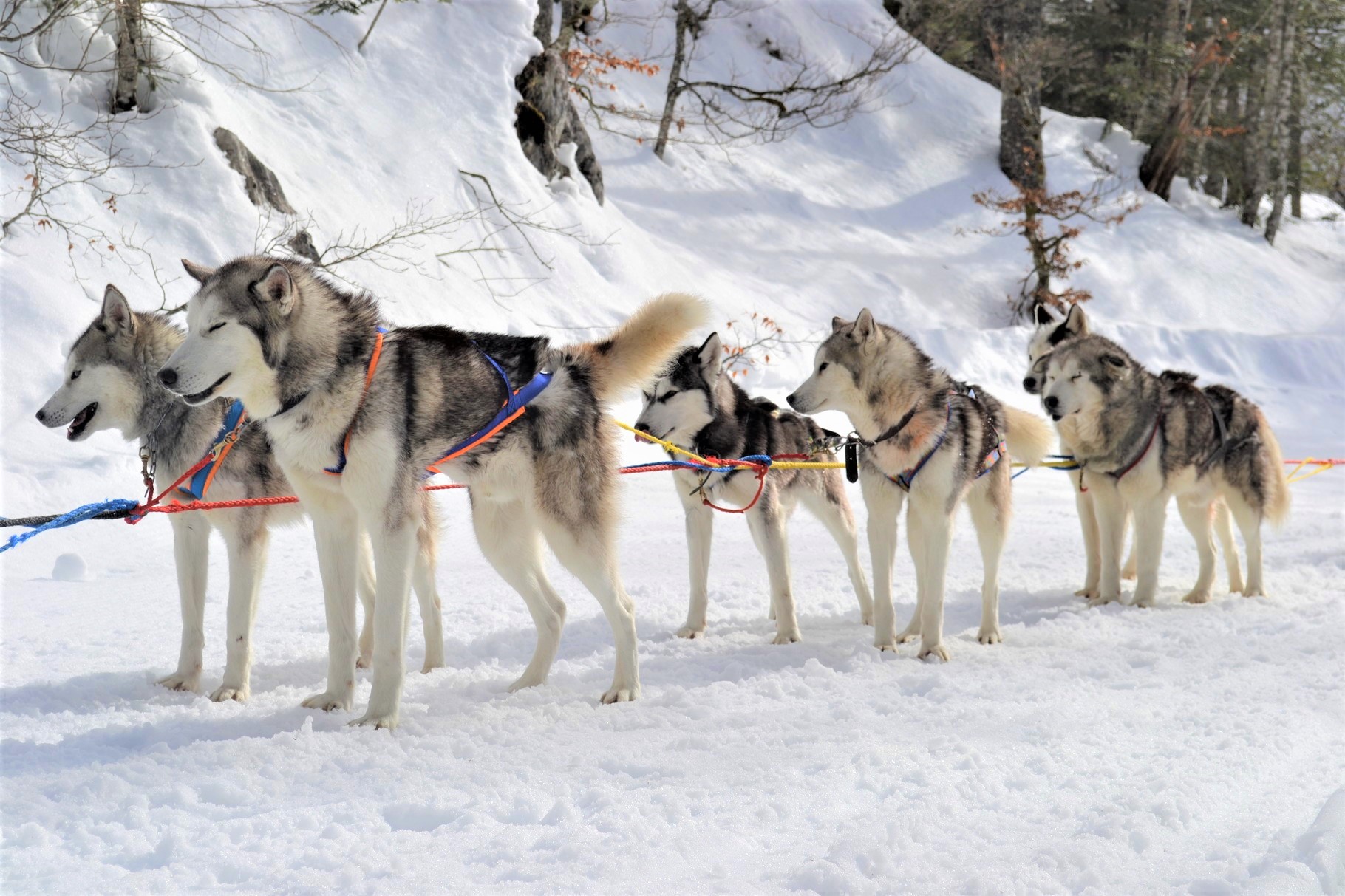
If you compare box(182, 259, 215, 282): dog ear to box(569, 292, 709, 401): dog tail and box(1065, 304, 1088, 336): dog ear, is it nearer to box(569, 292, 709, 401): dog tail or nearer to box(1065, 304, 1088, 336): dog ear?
box(569, 292, 709, 401): dog tail

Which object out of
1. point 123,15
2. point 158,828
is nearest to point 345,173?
point 123,15

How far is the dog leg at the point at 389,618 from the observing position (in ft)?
11.1

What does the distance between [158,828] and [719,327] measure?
34.1 ft

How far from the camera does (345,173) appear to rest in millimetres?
10812

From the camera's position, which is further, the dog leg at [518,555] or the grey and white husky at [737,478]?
the grey and white husky at [737,478]

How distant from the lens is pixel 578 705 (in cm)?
368

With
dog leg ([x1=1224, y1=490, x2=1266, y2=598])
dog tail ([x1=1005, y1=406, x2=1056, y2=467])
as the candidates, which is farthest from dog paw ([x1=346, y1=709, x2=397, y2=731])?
dog leg ([x1=1224, y1=490, x2=1266, y2=598])

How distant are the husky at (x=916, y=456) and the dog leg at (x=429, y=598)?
5.52 feet

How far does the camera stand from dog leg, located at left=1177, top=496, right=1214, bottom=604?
19.1 ft

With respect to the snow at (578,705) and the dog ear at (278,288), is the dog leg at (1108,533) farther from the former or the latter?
the dog ear at (278,288)

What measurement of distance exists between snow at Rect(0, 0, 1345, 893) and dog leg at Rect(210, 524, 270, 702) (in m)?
0.13

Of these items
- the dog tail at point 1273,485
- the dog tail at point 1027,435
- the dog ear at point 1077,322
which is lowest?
the dog tail at point 1273,485

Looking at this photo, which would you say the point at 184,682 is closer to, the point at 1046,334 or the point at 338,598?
the point at 338,598

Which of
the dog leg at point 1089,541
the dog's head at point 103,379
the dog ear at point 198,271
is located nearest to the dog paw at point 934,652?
the dog leg at point 1089,541
